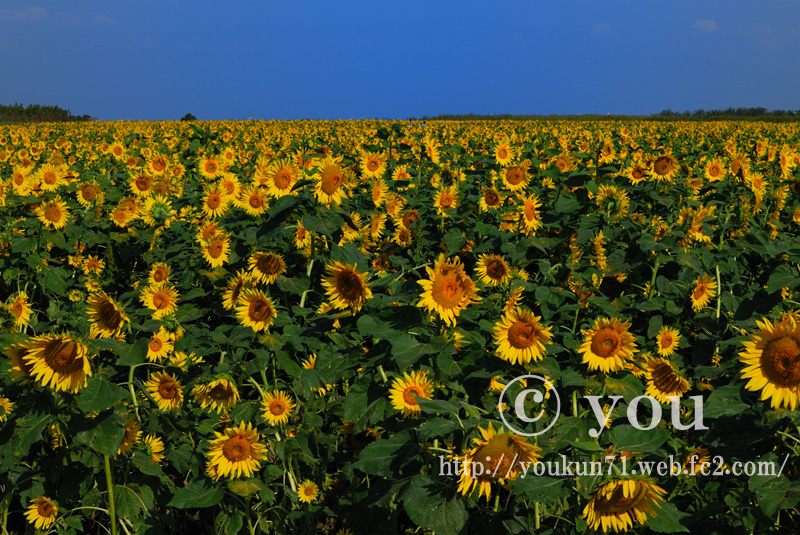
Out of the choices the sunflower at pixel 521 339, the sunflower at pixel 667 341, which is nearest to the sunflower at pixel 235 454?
the sunflower at pixel 521 339

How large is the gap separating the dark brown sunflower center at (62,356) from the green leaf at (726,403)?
251 centimetres

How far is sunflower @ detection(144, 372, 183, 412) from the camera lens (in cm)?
369

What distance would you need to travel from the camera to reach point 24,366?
269 centimetres

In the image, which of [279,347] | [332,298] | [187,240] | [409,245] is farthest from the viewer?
[409,245]

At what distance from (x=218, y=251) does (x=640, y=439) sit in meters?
3.49

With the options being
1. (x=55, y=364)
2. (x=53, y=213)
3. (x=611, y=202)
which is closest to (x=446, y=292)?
(x=55, y=364)

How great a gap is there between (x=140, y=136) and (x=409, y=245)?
468 inches

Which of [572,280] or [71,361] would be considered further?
[572,280]

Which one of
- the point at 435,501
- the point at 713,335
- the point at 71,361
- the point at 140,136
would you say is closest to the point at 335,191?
the point at 71,361

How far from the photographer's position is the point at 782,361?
2.20m

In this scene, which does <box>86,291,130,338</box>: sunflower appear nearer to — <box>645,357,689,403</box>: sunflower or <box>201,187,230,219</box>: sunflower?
<box>201,187,230,219</box>: sunflower

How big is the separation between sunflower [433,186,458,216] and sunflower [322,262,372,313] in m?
2.88

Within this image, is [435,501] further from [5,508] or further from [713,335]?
[5,508]

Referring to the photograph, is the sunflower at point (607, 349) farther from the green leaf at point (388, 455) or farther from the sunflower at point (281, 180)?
the sunflower at point (281, 180)
